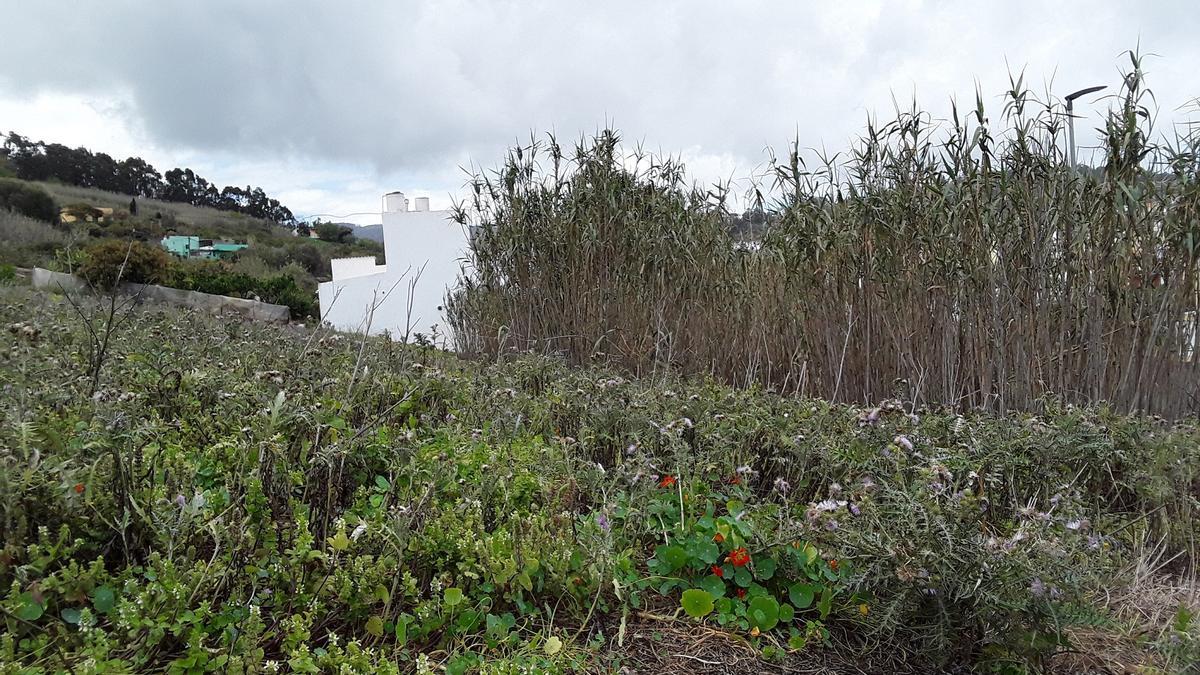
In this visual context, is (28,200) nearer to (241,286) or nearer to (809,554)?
(241,286)

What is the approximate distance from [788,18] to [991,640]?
4347mm

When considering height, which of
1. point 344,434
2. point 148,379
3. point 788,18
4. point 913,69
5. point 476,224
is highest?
point 788,18

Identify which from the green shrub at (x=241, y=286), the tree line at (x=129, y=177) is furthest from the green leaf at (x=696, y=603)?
the tree line at (x=129, y=177)

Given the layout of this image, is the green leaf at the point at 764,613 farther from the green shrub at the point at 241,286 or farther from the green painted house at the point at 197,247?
the green painted house at the point at 197,247

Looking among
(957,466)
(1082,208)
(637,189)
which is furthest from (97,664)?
(637,189)

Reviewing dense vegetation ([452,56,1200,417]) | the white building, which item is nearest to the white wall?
the white building

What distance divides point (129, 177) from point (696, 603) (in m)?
19.1

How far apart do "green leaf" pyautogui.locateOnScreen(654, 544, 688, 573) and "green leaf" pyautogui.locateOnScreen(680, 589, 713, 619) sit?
0.39ft

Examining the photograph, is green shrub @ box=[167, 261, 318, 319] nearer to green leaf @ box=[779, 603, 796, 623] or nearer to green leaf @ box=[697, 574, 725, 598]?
green leaf @ box=[697, 574, 725, 598]

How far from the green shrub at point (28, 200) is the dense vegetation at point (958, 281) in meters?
13.1

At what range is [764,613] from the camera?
4.87 feet

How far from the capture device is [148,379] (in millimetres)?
2139

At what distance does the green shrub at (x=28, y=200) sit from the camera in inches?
492

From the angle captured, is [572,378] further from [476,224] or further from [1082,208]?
[476,224]
